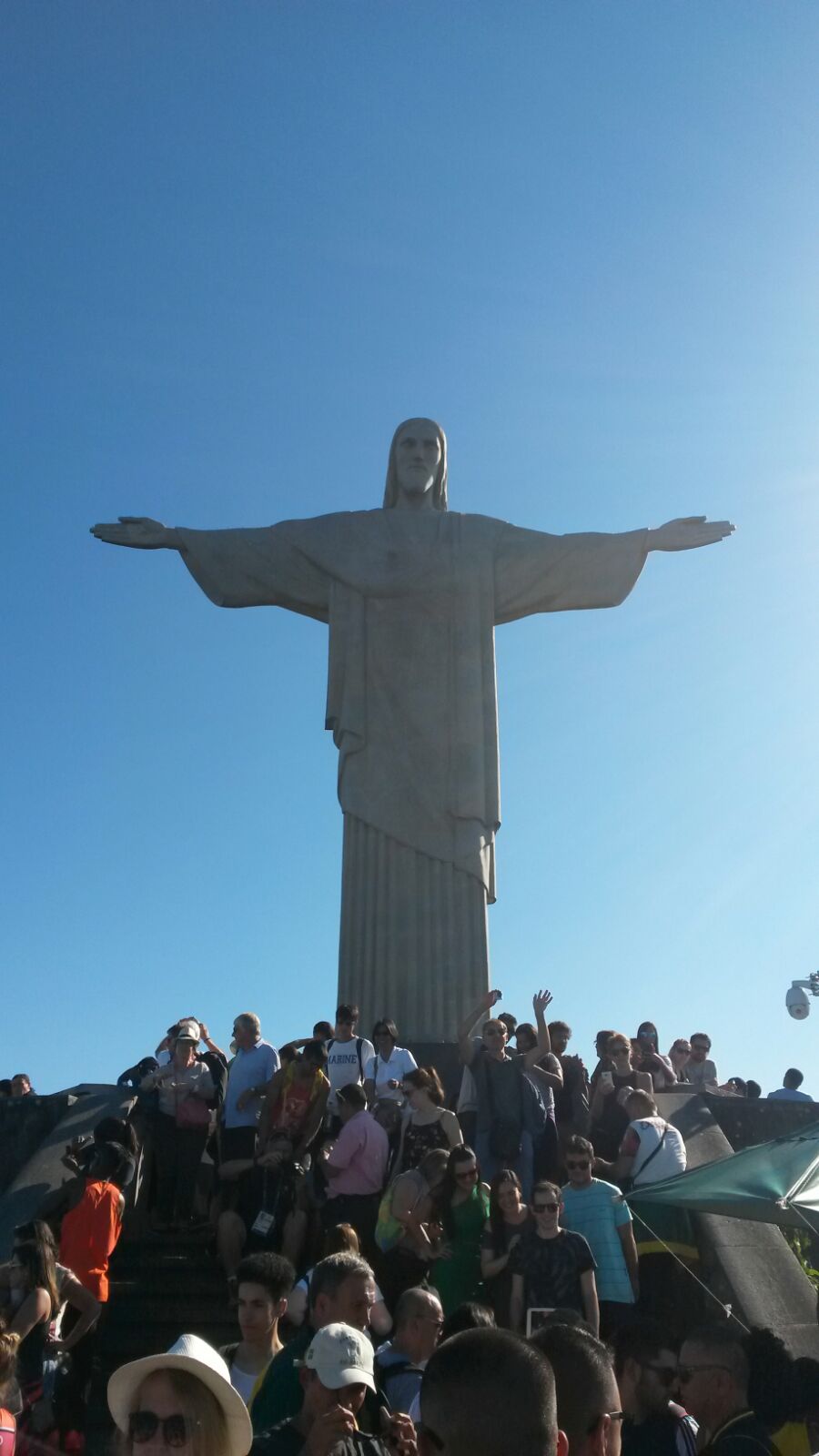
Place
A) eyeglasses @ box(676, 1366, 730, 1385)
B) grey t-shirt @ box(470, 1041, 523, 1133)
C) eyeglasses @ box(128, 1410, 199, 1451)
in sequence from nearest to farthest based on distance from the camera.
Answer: eyeglasses @ box(128, 1410, 199, 1451)
eyeglasses @ box(676, 1366, 730, 1385)
grey t-shirt @ box(470, 1041, 523, 1133)

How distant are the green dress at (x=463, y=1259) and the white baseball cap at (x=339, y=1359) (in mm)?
3408

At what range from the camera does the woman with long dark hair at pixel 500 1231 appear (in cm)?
662

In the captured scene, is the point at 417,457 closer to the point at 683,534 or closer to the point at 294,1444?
the point at 683,534

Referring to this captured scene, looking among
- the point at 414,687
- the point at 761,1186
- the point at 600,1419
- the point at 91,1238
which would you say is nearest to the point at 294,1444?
Answer: the point at 600,1419

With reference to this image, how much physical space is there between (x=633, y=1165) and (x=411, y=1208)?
1881 mm

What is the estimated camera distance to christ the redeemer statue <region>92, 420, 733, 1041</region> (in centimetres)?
1270

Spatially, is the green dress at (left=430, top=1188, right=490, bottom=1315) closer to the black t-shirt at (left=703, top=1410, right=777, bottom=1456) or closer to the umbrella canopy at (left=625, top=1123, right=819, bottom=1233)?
the umbrella canopy at (left=625, top=1123, right=819, bottom=1233)

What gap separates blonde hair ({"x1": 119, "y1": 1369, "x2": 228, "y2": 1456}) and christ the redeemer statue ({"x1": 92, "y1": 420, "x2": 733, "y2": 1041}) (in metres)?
9.49

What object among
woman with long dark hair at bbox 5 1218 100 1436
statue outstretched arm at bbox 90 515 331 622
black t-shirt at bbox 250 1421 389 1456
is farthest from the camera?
statue outstretched arm at bbox 90 515 331 622

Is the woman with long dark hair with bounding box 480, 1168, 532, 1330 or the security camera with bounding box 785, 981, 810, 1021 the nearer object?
the woman with long dark hair with bounding box 480, 1168, 532, 1330

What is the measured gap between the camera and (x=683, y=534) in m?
13.9

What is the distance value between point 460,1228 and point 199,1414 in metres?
4.19

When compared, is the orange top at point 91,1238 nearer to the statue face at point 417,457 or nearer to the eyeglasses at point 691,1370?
the eyeglasses at point 691,1370

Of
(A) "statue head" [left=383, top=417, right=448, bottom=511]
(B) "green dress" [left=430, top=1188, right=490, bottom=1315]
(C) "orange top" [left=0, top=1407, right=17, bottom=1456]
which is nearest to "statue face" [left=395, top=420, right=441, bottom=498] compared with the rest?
(A) "statue head" [left=383, top=417, right=448, bottom=511]
